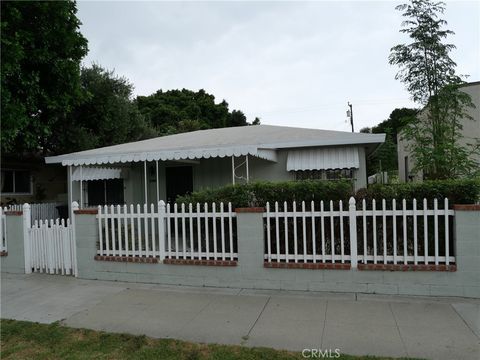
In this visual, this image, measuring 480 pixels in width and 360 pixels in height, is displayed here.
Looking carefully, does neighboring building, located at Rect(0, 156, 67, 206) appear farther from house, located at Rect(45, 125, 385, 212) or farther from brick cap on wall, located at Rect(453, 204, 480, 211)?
brick cap on wall, located at Rect(453, 204, 480, 211)

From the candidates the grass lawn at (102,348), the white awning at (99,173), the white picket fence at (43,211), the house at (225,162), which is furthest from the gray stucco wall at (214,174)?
the grass lawn at (102,348)

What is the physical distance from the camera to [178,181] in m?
12.4

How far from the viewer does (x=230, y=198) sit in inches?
247

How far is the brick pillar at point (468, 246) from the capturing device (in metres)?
5.19

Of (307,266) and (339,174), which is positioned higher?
(339,174)

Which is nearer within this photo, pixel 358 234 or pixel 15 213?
pixel 358 234

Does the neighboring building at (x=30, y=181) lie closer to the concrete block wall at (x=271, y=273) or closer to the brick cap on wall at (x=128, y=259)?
the concrete block wall at (x=271, y=273)

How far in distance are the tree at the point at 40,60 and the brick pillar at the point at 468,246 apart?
8.01 metres

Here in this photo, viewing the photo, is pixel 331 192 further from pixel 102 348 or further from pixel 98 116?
pixel 98 116

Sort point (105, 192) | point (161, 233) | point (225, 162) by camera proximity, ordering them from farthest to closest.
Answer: point (105, 192) → point (225, 162) → point (161, 233)

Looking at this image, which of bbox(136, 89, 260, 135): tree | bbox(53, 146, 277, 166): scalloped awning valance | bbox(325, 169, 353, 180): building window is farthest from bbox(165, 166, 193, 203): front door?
bbox(136, 89, 260, 135): tree

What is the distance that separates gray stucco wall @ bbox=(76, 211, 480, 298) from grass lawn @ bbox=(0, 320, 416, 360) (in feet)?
6.62

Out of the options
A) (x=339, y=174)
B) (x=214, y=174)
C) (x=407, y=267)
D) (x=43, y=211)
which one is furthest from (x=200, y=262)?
(x=43, y=211)

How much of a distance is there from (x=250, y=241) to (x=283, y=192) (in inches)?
36.8
